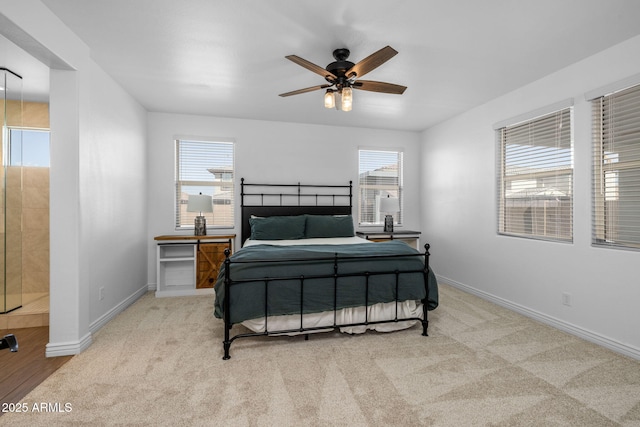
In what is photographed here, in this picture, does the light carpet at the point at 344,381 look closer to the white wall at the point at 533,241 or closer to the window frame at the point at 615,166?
the white wall at the point at 533,241

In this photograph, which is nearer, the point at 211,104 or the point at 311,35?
the point at 311,35

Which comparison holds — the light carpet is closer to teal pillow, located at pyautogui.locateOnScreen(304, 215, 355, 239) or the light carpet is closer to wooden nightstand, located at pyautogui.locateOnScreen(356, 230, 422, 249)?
teal pillow, located at pyautogui.locateOnScreen(304, 215, 355, 239)

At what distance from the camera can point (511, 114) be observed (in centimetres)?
355

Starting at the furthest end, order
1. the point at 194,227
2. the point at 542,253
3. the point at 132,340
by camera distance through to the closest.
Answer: the point at 194,227 → the point at 542,253 → the point at 132,340

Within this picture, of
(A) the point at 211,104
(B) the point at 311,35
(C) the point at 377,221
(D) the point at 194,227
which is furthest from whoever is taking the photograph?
(C) the point at 377,221

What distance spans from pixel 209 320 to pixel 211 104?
2.80 meters

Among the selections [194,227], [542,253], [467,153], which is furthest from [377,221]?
[194,227]

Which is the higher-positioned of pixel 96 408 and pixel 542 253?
pixel 542 253

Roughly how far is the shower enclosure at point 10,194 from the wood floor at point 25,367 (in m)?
0.60

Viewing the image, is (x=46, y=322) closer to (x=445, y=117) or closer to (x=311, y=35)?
(x=311, y=35)

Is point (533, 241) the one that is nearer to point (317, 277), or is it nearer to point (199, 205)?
point (317, 277)

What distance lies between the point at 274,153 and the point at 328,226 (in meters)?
1.52

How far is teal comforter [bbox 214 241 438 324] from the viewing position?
2.49 m

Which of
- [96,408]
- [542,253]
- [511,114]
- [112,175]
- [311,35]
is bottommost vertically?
→ [96,408]
